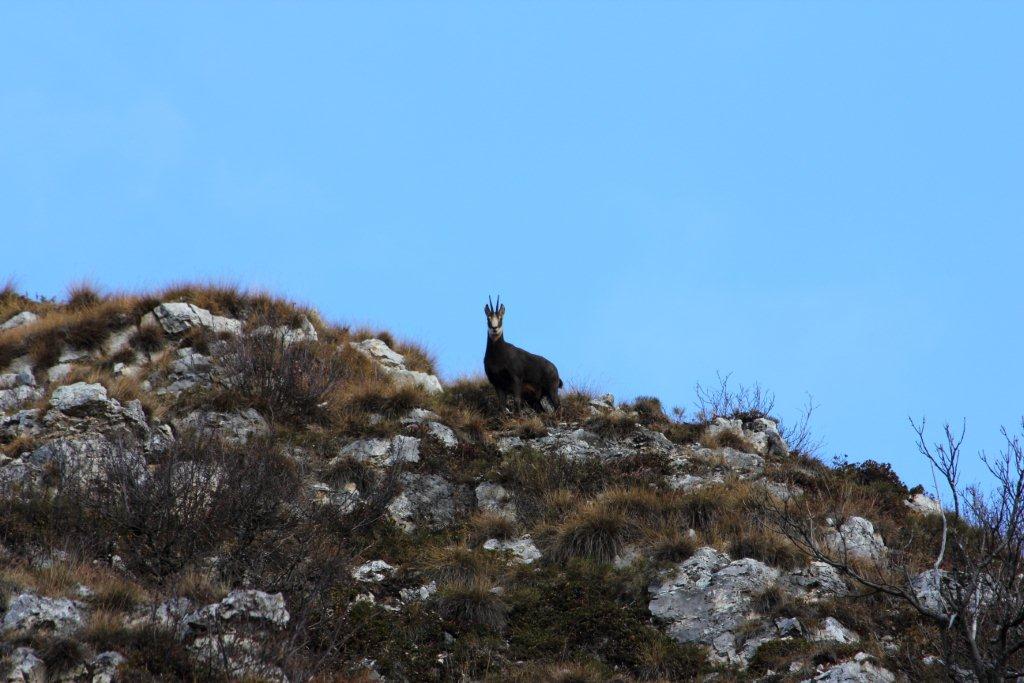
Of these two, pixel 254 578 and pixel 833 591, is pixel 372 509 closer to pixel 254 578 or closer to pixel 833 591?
pixel 254 578

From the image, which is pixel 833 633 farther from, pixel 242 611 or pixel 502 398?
pixel 502 398

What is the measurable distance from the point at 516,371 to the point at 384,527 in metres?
4.64

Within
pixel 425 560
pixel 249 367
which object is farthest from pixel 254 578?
pixel 249 367

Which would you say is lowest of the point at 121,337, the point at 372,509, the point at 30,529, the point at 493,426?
the point at 30,529

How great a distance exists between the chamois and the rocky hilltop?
412 millimetres

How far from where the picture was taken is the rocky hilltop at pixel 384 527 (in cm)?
1018

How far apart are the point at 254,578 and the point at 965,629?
267 inches

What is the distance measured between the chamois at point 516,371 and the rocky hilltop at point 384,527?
1.35 feet

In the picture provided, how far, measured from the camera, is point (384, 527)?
1365cm

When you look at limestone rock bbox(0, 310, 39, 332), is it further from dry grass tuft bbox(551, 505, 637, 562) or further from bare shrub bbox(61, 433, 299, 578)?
dry grass tuft bbox(551, 505, 637, 562)

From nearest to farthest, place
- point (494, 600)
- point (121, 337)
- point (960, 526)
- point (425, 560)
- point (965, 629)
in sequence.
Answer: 1. point (965, 629)
2. point (494, 600)
3. point (425, 560)
4. point (960, 526)
5. point (121, 337)

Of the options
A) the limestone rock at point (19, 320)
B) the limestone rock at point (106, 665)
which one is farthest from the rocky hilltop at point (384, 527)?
the limestone rock at point (19, 320)

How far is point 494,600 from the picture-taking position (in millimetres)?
11656

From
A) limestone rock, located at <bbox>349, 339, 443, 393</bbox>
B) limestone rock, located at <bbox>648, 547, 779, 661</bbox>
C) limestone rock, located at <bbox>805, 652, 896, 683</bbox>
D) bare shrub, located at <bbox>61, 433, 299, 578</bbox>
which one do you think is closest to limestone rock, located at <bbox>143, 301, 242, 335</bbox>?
limestone rock, located at <bbox>349, 339, 443, 393</bbox>
